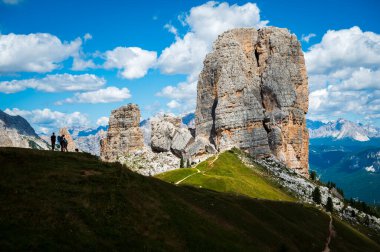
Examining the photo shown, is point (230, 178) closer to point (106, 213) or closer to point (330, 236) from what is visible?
point (330, 236)

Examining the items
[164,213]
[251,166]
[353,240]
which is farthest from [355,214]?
[164,213]

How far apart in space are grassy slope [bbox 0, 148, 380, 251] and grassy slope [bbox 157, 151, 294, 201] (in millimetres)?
52008

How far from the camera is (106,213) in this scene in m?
47.9

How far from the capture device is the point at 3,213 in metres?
40.2

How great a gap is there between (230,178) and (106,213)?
95.0m

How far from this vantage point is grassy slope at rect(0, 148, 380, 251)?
4044cm

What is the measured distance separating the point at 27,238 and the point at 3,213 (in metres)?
4.97

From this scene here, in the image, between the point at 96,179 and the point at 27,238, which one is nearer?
the point at 27,238

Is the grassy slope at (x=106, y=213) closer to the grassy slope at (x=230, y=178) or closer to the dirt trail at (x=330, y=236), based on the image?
the dirt trail at (x=330, y=236)

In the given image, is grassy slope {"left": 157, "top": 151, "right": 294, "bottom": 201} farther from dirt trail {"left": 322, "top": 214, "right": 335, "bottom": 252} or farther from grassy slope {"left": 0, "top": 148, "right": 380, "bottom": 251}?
grassy slope {"left": 0, "top": 148, "right": 380, "bottom": 251}

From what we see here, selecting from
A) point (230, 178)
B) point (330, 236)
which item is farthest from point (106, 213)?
point (230, 178)

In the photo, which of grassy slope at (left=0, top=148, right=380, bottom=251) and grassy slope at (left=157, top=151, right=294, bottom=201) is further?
grassy slope at (left=157, top=151, right=294, bottom=201)

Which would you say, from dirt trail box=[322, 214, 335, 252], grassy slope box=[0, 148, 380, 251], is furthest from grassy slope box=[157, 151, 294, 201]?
grassy slope box=[0, 148, 380, 251]

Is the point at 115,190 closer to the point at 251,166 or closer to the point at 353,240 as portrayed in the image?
the point at 353,240
